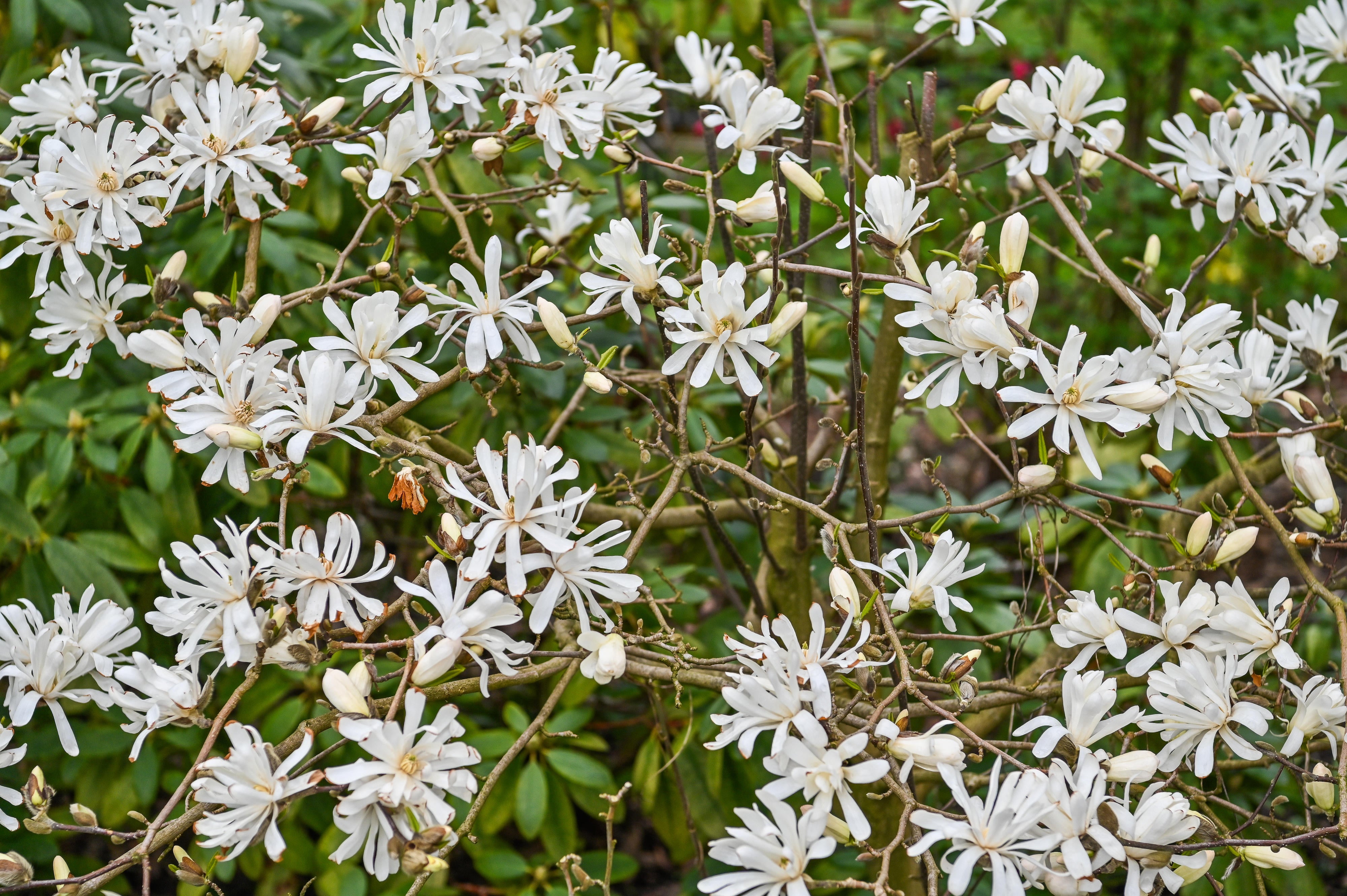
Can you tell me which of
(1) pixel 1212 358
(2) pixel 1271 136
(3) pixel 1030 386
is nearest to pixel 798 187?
(1) pixel 1212 358

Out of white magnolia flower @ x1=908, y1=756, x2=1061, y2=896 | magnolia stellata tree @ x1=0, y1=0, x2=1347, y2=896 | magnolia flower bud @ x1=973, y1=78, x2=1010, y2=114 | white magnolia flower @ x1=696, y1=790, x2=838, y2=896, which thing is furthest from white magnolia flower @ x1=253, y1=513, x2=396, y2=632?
magnolia flower bud @ x1=973, y1=78, x2=1010, y2=114

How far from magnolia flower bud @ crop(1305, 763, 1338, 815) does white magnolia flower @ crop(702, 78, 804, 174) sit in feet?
2.48

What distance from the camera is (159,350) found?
3.14 feet

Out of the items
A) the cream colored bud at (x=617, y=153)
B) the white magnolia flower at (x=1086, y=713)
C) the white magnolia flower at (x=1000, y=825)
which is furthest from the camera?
the cream colored bud at (x=617, y=153)

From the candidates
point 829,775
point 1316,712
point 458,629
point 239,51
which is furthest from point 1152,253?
point 239,51

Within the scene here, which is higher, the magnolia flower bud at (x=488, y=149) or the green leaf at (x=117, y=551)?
the magnolia flower bud at (x=488, y=149)

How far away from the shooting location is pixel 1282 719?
937 mm

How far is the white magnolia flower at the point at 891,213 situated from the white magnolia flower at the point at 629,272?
0.56 feet

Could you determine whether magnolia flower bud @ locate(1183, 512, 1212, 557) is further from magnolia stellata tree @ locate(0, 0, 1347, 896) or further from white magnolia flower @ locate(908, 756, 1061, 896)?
white magnolia flower @ locate(908, 756, 1061, 896)

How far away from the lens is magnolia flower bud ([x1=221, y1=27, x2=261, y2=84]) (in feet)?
3.67

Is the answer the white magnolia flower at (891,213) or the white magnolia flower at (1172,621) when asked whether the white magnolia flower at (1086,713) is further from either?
the white magnolia flower at (891,213)

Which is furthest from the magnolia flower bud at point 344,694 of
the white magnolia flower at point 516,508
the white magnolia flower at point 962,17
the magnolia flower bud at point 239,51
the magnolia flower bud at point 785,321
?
the white magnolia flower at point 962,17

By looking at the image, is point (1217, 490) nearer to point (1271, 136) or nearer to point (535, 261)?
point (1271, 136)

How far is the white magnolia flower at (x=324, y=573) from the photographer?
2.80 feet
